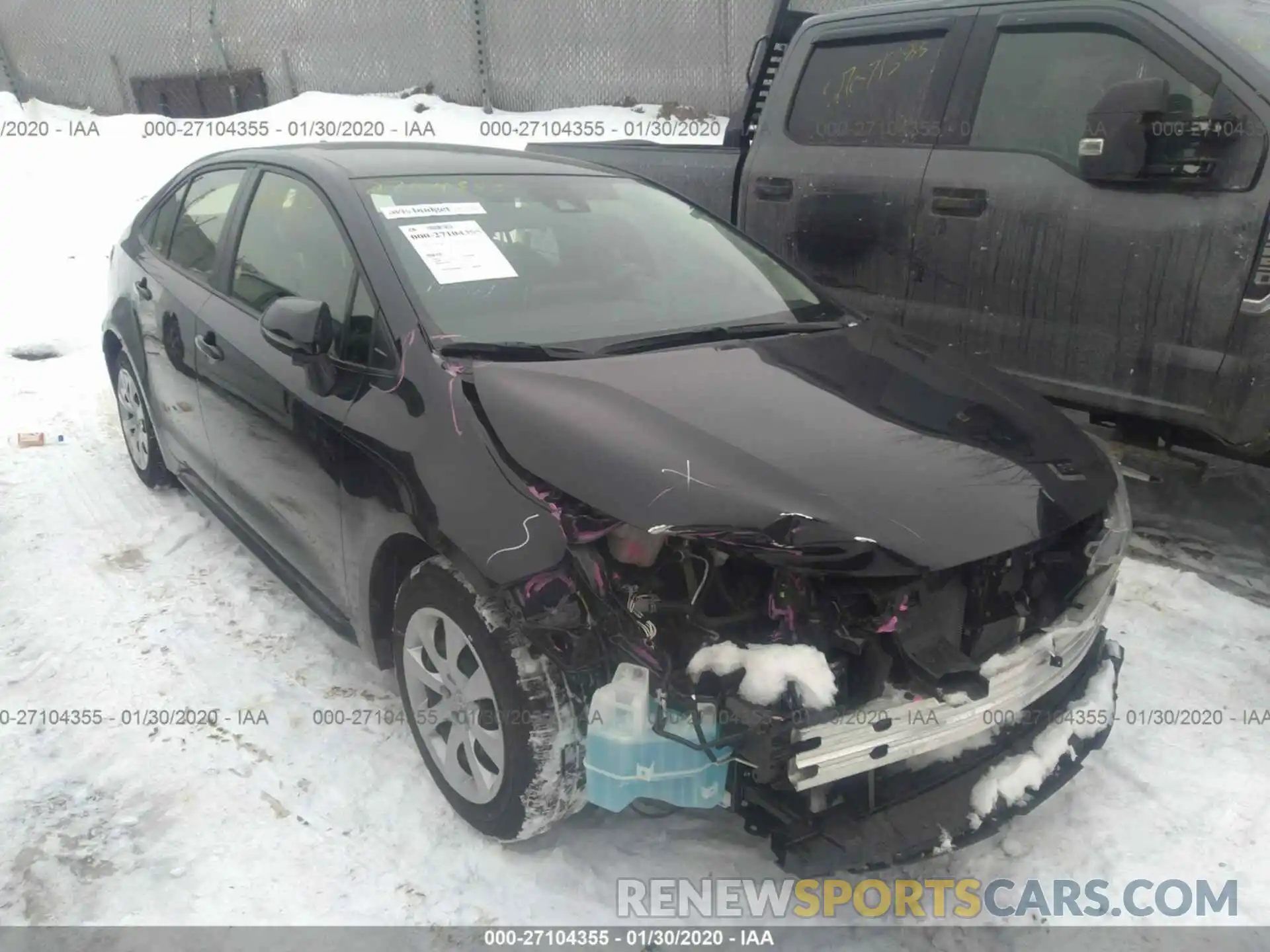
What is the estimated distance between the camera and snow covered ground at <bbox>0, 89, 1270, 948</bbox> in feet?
7.75

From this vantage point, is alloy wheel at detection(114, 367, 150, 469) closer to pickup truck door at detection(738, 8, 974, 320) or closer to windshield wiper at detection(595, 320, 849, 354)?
windshield wiper at detection(595, 320, 849, 354)

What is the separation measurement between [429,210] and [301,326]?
60 cm

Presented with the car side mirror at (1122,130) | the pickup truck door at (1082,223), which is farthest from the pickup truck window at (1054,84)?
the car side mirror at (1122,130)

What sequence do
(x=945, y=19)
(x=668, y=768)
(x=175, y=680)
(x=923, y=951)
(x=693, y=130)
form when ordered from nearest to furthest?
(x=668, y=768) → (x=923, y=951) → (x=175, y=680) → (x=945, y=19) → (x=693, y=130)

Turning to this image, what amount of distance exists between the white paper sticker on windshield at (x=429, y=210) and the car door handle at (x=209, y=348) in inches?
36.4

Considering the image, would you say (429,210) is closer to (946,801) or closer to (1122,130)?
(946,801)

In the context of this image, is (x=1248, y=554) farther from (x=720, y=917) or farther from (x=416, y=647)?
(x=416, y=647)

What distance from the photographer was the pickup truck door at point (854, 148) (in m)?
4.22

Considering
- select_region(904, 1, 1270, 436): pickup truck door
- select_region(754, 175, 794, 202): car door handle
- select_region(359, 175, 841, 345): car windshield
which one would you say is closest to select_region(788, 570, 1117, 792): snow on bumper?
select_region(359, 175, 841, 345): car windshield

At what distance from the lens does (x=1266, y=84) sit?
3.22m

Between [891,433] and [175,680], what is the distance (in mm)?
2519

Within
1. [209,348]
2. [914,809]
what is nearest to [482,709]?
[914,809]

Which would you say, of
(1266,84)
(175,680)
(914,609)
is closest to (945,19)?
(1266,84)

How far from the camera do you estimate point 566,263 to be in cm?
295
